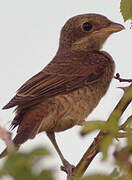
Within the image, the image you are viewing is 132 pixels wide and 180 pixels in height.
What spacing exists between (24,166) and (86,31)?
13.2 feet

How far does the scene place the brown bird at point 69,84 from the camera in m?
3.53

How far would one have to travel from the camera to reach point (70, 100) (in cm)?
388

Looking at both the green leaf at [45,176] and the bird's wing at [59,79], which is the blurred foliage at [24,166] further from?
the bird's wing at [59,79]

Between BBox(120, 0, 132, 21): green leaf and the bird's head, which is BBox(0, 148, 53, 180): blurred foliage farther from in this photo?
the bird's head

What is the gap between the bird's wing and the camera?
358 centimetres

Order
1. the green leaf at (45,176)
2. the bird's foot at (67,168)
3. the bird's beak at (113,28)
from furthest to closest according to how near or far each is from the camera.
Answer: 1. the bird's beak at (113,28)
2. the bird's foot at (67,168)
3. the green leaf at (45,176)

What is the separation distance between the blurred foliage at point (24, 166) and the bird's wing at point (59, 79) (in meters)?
2.35

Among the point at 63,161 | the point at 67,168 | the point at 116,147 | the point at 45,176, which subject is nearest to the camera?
the point at 45,176

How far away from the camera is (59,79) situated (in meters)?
4.06

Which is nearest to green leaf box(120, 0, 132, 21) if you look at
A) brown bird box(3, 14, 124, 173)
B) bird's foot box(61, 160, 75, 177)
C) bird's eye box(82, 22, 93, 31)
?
brown bird box(3, 14, 124, 173)

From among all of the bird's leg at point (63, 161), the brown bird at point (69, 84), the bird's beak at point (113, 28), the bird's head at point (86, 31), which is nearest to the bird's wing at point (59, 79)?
the brown bird at point (69, 84)

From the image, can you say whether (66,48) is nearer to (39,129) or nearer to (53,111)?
(53,111)

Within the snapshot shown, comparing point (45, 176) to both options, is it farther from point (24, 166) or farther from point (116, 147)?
point (116, 147)

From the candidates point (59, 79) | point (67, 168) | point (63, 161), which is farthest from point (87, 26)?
point (67, 168)
